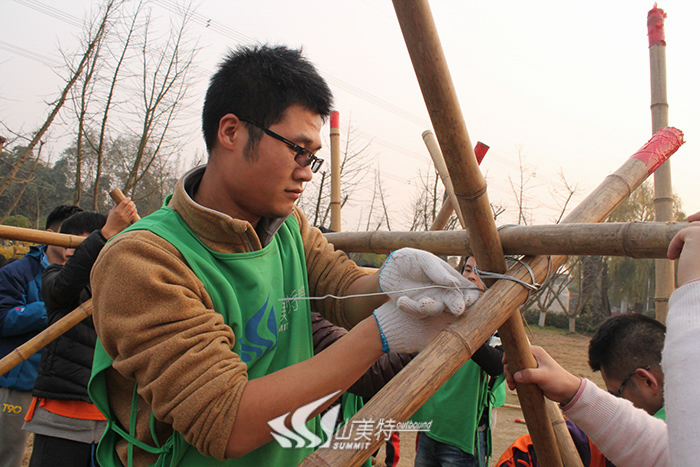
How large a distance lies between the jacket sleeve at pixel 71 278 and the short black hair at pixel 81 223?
0.35m

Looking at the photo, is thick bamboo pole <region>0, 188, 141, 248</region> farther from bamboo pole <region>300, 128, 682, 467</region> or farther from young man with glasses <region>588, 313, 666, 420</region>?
young man with glasses <region>588, 313, 666, 420</region>

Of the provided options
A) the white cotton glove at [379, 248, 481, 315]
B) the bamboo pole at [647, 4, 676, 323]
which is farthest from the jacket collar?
the bamboo pole at [647, 4, 676, 323]

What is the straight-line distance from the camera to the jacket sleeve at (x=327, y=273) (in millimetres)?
1749

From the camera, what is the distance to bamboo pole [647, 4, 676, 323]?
3.17 meters

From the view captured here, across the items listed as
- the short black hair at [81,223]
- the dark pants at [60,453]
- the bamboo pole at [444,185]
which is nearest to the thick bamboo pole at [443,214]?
the bamboo pole at [444,185]

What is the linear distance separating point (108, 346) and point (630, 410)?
1613mm

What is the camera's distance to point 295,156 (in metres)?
1.41

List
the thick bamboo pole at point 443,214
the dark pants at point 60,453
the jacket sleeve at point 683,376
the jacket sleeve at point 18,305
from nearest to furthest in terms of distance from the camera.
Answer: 1. the jacket sleeve at point 683,376
2. the dark pants at point 60,453
3. the jacket sleeve at point 18,305
4. the thick bamboo pole at point 443,214

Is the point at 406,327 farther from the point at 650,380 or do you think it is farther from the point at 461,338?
the point at 650,380

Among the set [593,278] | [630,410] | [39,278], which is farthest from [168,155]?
[593,278]

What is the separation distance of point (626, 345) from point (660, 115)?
188 centimetres

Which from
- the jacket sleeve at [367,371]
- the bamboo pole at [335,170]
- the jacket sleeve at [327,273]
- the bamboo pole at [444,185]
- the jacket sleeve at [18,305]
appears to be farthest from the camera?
the bamboo pole at [335,170]

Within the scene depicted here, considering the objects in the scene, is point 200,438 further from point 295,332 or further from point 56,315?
point 56,315

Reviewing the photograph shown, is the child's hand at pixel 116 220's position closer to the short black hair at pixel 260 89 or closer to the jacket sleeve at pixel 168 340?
the short black hair at pixel 260 89
